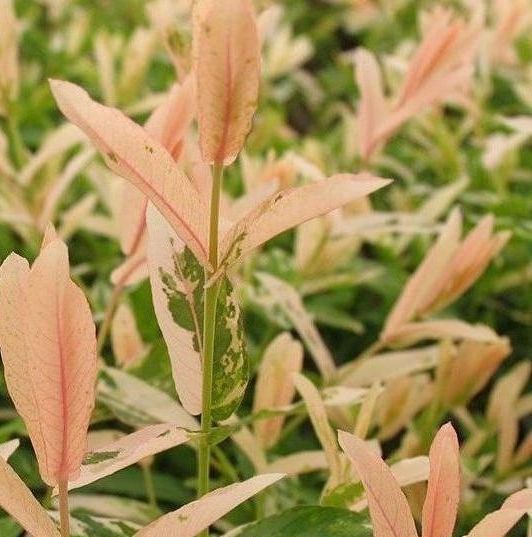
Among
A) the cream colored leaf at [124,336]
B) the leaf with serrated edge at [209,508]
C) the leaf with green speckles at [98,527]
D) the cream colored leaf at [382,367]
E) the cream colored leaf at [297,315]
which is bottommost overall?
the cream colored leaf at [382,367]

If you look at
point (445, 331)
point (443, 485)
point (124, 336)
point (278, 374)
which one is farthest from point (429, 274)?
point (443, 485)

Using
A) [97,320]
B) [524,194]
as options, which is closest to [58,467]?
[97,320]

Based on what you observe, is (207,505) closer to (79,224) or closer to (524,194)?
(79,224)

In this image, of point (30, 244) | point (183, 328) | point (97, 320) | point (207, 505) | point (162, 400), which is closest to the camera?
point (207, 505)

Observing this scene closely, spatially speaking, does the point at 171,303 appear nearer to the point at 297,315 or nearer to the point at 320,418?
the point at 320,418

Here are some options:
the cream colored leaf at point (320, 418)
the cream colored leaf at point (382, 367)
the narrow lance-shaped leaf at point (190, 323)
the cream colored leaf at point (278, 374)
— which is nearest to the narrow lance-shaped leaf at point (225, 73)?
the narrow lance-shaped leaf at point (190, 323)

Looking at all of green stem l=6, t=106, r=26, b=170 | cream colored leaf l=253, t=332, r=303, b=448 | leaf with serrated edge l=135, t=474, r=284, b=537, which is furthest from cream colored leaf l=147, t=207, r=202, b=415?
green stem l=6, t=106, r=26, b=170

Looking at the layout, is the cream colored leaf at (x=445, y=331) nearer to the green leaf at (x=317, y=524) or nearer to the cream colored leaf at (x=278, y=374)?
the cream colored leaf at (x=278, y=374)
